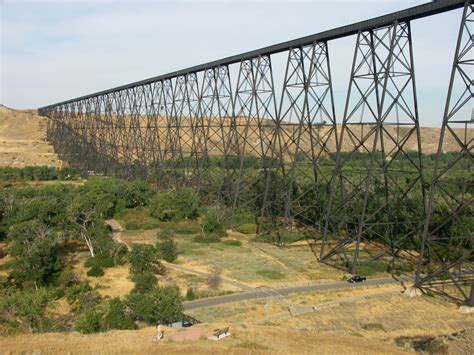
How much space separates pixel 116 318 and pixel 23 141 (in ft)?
292

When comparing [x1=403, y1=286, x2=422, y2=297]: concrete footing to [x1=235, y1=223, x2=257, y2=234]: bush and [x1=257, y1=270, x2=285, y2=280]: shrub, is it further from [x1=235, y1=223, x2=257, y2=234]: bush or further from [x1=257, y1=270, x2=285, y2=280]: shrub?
[x1=235, y1=223, x2=257, y2=234]: bush

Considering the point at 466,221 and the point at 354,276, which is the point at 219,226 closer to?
the point at 354,276

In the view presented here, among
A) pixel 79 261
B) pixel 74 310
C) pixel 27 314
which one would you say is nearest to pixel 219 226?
pixel 79 261

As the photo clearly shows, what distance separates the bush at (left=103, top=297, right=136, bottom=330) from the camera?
17.9 metres

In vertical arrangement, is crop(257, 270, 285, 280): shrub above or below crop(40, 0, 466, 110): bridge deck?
below

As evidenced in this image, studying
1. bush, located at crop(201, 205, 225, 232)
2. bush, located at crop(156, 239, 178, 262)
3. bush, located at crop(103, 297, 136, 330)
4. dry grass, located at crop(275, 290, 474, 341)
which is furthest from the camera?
bush, located at crop(201, 205, 225, 232)

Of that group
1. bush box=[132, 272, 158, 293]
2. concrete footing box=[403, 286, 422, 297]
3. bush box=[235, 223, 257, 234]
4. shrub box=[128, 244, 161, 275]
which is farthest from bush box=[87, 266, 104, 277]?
concrete footing box=[403, 286, 422, 297]

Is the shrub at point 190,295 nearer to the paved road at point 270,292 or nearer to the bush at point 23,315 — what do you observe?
the paved road at point 270,292

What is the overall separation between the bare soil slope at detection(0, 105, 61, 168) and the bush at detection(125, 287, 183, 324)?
68119 mm

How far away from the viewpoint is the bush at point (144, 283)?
2339 centimetres

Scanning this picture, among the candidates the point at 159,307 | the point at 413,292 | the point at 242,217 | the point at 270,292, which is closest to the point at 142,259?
the point at 270,292

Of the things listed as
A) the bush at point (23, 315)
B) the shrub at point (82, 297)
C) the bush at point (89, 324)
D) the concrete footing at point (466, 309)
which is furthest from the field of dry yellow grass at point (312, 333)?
the shrub at point (82, 297)

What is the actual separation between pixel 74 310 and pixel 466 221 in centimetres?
2809

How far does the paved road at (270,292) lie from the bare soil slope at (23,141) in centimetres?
6682
